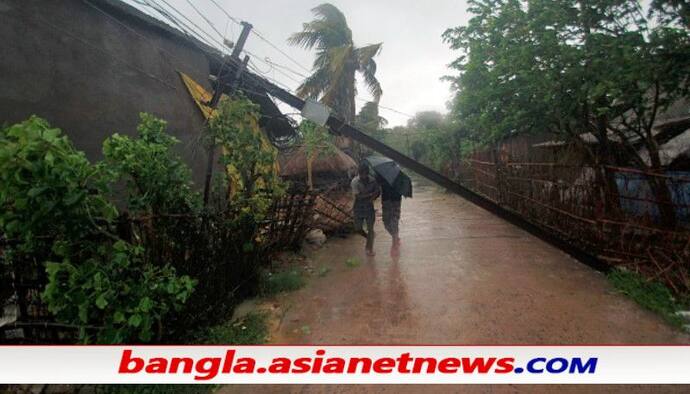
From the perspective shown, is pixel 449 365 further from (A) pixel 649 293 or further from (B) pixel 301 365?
(A) pixel 649 293

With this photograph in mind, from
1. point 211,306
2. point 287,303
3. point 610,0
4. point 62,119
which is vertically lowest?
point 287,303

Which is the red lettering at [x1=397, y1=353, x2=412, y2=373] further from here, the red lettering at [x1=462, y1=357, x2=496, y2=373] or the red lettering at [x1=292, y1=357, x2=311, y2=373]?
the red lettering at [x1=292, y1=357, x2=311, y2=373]

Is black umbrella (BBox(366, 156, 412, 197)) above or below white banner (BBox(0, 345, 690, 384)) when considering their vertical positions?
above

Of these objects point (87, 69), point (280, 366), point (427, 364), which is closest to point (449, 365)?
point (427, 364)

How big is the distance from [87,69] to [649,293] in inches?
333

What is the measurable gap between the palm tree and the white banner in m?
13.4

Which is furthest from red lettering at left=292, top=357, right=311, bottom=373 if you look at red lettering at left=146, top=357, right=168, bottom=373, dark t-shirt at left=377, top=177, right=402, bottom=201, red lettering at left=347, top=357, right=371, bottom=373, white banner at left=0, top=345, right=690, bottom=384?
dark t-shirt at left=377, top=177, right=402, bottom=201

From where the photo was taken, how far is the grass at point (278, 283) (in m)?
4.65

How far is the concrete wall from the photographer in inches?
158

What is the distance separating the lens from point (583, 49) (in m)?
4.57

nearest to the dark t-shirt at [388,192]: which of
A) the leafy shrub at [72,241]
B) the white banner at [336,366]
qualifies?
the white banner at [336,366]

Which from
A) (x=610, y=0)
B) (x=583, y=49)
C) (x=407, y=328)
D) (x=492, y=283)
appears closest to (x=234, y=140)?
(x=407, y=328)

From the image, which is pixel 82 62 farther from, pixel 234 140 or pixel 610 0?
pixel 610 0

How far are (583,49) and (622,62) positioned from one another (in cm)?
59
